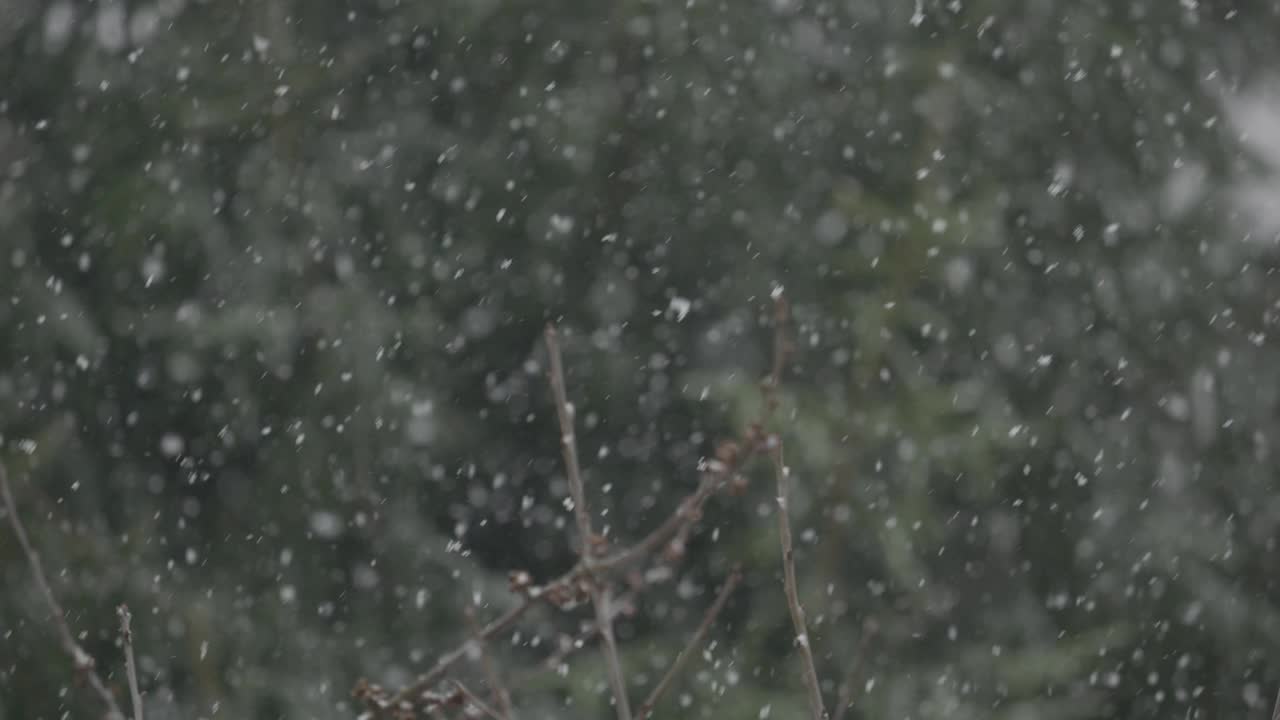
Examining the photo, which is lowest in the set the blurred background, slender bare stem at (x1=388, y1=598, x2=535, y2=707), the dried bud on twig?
the blurred background

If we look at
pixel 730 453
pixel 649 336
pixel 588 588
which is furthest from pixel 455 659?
pixel 649 336

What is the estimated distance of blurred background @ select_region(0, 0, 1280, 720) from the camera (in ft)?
13.9

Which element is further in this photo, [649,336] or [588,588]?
[649,336]

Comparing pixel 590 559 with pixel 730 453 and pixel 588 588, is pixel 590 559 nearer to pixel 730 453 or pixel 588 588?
pixel 588 588

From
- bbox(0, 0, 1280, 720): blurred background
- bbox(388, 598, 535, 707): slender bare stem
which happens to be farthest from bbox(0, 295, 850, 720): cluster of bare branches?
bbox(0, 0, 1280, 720): blurred background

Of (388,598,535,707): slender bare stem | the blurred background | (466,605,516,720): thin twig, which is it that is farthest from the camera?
the blurred background

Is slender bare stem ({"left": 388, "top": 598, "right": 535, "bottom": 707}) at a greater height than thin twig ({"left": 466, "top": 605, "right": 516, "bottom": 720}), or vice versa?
slender bare stem ({"left": 388, "top": 598, "right": 535, "bottom": 707})

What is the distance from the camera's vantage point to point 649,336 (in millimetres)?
4848

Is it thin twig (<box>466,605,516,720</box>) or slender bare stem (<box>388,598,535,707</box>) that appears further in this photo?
thin twig (<box>466,605,516,720</box>)

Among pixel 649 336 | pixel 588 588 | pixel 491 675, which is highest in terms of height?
pixel 588 588

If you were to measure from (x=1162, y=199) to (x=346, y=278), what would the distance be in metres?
2.57

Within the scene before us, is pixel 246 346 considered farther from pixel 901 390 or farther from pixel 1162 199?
pixel 1162 199

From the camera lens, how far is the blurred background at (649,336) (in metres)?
4.23

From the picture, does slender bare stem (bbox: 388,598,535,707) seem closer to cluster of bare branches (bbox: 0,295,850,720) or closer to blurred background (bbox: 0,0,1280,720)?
cluster of bare branches (bbox: 0,295,850,720)
